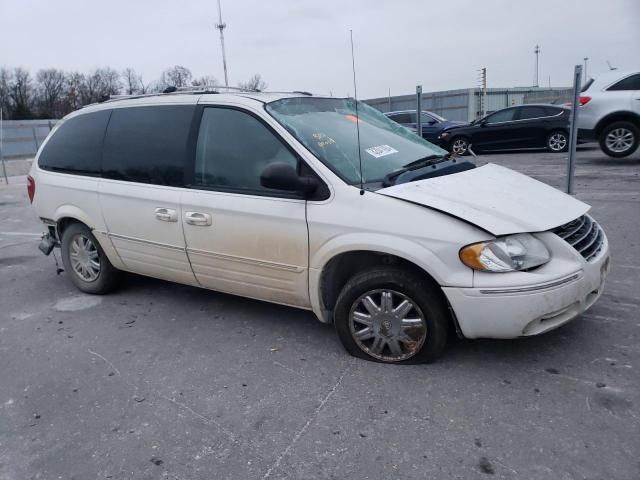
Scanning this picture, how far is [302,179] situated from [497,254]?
1.24m

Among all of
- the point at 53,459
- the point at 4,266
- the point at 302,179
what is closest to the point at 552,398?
the point at 302,179

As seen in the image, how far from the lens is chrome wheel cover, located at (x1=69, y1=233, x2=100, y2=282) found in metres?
4.82

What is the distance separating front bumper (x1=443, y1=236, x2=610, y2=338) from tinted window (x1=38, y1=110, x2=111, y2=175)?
3267 millimetres

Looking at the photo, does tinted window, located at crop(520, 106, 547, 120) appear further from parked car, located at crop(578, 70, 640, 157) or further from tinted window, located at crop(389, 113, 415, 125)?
tinted window, located at crop(389, 113, 415, 125)

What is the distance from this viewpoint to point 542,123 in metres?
13.8

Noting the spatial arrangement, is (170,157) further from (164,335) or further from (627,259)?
(627,259)

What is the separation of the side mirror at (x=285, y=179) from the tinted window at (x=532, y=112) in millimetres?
12415

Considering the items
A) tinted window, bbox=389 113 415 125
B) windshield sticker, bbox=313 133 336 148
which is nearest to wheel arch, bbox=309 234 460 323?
windshield sticker, bbox=313 133 336 148

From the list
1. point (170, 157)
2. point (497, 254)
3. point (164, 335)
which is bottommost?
point (164, 335)

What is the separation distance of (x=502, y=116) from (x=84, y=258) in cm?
1253

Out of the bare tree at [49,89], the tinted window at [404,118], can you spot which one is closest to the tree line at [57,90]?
the bare tree at [49,89]

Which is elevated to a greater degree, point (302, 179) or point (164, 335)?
point (302, 179)

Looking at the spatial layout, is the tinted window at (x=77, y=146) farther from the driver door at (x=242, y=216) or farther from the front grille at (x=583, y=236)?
the front grille at (x=583, y=236)

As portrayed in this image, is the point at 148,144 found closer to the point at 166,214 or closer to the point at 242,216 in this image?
the point at 166,214
